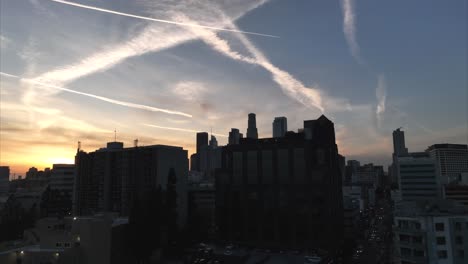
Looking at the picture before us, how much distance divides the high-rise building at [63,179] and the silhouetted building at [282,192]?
10958cm

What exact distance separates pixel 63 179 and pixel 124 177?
63445 millimetres

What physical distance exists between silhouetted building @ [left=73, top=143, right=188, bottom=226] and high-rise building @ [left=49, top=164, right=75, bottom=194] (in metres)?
34.5

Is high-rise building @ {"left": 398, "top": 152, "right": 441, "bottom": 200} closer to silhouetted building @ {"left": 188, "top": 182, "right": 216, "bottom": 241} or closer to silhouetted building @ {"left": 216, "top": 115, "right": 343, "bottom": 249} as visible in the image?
silhouetted building @ {"left": 216, "top": 115, "right": 343, "bottom": 249}

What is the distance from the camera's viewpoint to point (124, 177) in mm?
143875

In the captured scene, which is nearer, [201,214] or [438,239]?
[438,239]

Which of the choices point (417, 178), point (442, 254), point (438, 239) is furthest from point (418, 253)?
point (417, 178)

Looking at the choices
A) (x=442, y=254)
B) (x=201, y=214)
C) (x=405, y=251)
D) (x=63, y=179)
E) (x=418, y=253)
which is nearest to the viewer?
(x=442, y=254)

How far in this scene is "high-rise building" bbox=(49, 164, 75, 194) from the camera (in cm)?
18588

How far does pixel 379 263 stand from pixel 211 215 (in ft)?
256

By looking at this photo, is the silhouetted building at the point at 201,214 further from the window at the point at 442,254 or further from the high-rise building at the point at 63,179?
the high-rise building at the point at 63,179

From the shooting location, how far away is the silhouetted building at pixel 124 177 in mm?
142375

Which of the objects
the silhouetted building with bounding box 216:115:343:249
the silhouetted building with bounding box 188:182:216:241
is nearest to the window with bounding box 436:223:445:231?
the silhouetted building with bounding box 216:115:343:249

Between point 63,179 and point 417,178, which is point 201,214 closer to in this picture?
point 63,179

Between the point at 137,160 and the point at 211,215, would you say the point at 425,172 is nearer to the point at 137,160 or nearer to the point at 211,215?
the point at 211,215
